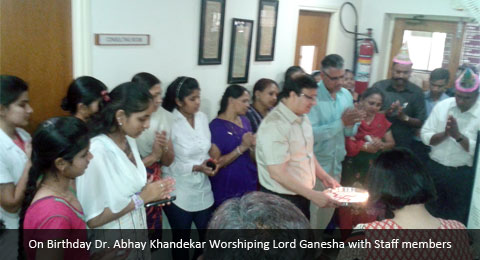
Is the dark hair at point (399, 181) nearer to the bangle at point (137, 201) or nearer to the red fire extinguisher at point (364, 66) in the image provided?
the bangle at point (137, 201)

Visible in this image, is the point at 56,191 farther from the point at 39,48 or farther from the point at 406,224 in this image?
the point at 406,224

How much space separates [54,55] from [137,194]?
1035 millimetres

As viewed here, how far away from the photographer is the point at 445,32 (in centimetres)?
521

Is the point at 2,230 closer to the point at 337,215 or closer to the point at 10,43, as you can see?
the point at 10,43

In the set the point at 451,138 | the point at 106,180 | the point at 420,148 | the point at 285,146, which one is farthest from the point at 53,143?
the point at 420,148

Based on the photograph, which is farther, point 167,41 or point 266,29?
point 266,29

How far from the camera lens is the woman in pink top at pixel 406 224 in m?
1.56

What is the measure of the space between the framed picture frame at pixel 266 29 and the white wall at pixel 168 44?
55 mm

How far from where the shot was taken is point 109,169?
6.15 ft

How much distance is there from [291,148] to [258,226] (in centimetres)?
153

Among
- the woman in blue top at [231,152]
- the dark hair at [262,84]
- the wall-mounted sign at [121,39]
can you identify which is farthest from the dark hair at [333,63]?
the wall-mounted sign at [121,39]

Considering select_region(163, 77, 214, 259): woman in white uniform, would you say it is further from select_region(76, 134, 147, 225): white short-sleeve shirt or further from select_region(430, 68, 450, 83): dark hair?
select_region(430, 68, 450, 83): dark hair

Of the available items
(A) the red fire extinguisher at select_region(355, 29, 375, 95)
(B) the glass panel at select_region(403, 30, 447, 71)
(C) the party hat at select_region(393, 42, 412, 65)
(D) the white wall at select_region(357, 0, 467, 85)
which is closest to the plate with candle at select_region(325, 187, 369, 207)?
(C) the party hat at select_region(393, 42, 412, 65)

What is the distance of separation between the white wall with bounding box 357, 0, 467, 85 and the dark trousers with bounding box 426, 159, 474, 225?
102 inches
